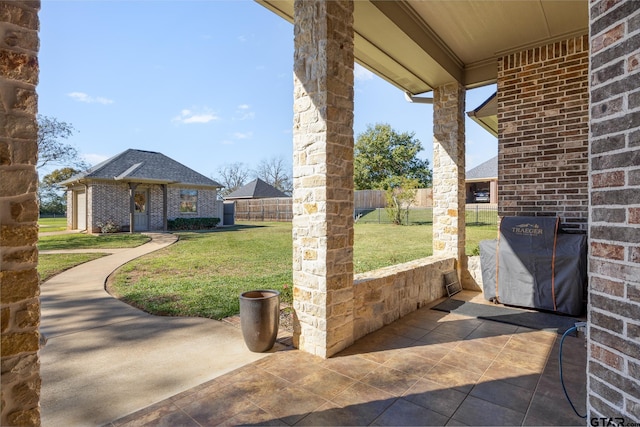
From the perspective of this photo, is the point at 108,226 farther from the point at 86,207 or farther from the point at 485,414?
the point at 485,414

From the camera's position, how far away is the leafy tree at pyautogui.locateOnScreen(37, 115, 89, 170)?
18.5m

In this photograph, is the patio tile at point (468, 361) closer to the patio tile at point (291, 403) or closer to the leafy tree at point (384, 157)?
the patio tile at point (291, 403)

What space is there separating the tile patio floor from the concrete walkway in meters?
0.22

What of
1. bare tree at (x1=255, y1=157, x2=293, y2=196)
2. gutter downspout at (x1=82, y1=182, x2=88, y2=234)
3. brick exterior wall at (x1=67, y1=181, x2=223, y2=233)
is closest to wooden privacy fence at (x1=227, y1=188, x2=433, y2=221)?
brick exterior wall at (x1=67, y1=181, x2=223, y2=233)

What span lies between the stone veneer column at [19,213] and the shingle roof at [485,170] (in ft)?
72.9

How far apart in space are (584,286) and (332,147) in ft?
12.9

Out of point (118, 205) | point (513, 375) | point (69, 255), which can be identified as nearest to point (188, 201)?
point (118, 205)

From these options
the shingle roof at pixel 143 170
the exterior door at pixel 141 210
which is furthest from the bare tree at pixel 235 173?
the exterior door at pixel 141 210

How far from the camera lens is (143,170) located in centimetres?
1573

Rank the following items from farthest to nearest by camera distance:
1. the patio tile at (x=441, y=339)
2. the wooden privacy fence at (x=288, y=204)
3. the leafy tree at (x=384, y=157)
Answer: the leafy tree at (x=384, y=157) < the wooden privacy fence at (x=288, y=204) < the patio tile at (x=441, y=339)

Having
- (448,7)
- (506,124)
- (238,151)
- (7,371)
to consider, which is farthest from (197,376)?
(238,151)

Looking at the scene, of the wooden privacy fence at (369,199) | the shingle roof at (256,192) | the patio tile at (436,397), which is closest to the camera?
the patio tile at (436,397)

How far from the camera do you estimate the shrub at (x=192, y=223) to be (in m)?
16.6

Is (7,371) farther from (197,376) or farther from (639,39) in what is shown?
(639,39)
